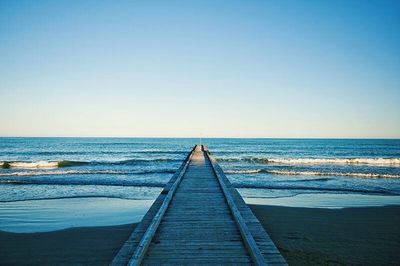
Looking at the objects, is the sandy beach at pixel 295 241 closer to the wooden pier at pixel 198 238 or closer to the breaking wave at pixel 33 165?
the wooden pier at pixel 198 238

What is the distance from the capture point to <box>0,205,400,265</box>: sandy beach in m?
5.88

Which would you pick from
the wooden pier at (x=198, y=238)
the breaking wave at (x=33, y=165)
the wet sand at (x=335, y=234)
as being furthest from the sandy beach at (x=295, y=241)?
the breaking wave at (x=33, y=165)

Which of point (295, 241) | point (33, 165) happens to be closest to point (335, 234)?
point (295, 241)

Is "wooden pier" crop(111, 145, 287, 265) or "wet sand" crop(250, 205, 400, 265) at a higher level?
"wooden pier" crop(111, 145, 287, 265)

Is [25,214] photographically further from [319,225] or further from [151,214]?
[319,225]

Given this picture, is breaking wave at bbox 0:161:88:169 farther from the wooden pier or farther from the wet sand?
the wooden pier

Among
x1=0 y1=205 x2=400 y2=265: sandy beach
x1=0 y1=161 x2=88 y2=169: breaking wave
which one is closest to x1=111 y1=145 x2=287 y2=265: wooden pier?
x1=0 y1=205 x2=400 y2=265: sandy beach

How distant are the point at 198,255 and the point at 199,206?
3.17 m

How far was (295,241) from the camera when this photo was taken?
689cm

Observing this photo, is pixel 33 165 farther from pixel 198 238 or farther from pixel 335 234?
pixel 335 234

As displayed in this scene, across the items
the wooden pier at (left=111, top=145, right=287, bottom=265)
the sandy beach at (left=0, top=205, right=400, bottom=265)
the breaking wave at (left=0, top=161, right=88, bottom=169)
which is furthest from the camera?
the breaking wave at (left=0, top=161, right=88, bottom=169)

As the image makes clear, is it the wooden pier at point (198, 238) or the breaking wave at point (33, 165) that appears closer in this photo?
the wooden pier at point (198, 238)

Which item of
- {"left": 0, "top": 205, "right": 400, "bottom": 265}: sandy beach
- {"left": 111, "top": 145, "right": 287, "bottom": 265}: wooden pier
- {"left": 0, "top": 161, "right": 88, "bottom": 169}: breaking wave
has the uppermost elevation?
{"left": 111, "top": 145, "right": 287, "bottom": 265}: wooden pier

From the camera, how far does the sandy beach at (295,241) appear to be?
588 centimetres
